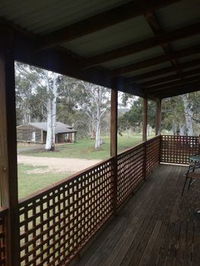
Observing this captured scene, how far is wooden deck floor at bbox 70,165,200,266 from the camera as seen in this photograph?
2.61 meters

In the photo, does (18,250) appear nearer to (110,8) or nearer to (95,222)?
(95,222)

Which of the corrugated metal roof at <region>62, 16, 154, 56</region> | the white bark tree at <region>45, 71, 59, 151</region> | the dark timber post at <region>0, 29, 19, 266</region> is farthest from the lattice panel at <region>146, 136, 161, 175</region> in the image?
the white bark tree at <region>45, 71, 59, 151</region>

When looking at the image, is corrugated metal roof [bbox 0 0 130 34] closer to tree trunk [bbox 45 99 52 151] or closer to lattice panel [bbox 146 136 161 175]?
lattice panel [bbox 146 136 161 175]

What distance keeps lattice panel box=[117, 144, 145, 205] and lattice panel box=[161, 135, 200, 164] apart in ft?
7.59

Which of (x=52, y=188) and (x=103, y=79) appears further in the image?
(x=103, y=79)

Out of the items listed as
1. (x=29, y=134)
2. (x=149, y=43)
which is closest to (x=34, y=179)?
(x=149, y=43)

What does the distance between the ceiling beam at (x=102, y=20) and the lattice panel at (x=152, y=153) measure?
4665mm

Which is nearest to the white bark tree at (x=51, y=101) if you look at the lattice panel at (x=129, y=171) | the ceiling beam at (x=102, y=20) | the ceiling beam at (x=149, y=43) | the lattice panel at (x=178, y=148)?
the lattice panel at (x=178, y=148)

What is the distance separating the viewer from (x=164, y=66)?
12.1 ft

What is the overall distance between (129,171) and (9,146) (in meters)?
3.21

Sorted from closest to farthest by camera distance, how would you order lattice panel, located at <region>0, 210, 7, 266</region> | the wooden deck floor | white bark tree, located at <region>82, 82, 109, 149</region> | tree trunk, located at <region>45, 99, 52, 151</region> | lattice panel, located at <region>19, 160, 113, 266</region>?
lattice panel, located at <region>0, 210, 7, 266</region> → lattice panel, located at <region>19, 160, 113, 266</region> → the wooden deck floor → tree trunk, located at <region>45, 99, 52, 151</region> → white bark tree, located at <region>82, 82, 109, 149</region>

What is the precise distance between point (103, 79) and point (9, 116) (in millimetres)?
1905

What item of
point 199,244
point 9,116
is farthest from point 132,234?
point 9,116

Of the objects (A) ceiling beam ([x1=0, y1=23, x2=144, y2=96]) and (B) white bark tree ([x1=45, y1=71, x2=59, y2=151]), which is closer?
(A) ceiling beam ([x1=0, y1=23, x2=144, y2=96])
